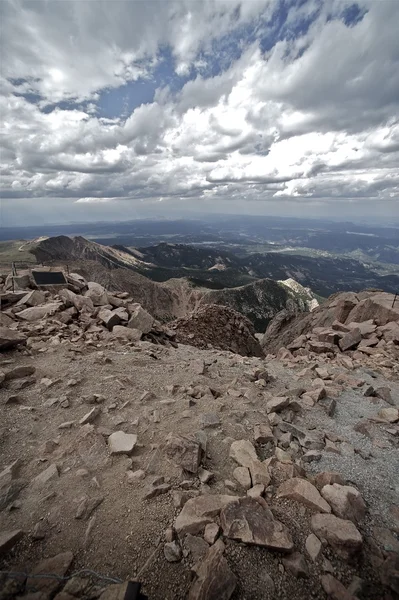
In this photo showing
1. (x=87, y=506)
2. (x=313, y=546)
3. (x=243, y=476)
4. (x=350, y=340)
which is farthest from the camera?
(x=350, y=340)

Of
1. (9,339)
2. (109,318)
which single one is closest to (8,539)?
(9,339)

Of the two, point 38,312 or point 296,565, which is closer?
point 296,565

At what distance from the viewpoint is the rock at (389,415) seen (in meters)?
8.55

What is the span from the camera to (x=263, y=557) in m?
4.12

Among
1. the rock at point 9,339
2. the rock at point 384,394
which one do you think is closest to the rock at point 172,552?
the rock at point 384,394

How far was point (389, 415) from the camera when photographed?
876 centimetres

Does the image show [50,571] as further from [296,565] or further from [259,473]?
[259,473]

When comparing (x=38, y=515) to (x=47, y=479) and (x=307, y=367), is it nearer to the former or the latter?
(x=47, y=479)

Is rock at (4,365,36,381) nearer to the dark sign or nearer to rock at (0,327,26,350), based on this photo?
rock at (0,327,26,350)

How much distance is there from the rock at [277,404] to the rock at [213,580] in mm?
4859

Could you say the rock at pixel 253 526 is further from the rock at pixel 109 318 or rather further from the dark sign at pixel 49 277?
the dark sign at pixel 49 277

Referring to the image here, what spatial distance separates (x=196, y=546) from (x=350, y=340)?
1666 cm

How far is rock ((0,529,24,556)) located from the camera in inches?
163

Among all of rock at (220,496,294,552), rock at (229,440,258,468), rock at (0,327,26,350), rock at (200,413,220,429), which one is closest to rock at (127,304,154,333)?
rock at (0,327,26,350)
